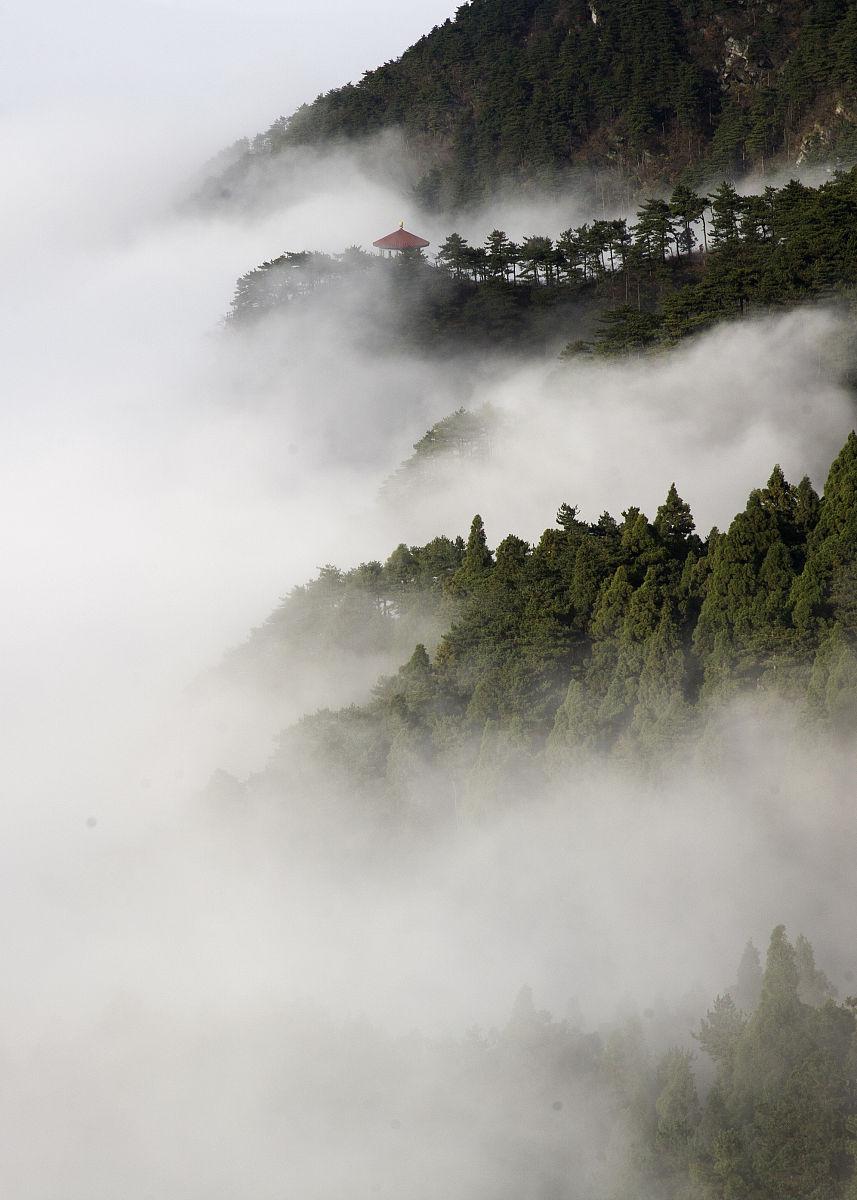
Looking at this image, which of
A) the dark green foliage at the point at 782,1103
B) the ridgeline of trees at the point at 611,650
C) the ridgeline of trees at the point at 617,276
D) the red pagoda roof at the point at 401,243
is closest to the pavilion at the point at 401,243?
the red pagoda roof at the point at 401,243

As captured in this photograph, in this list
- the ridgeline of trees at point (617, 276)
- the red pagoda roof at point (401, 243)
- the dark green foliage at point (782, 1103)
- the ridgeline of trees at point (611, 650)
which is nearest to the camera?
the dark green foliage at point (782, 1103)

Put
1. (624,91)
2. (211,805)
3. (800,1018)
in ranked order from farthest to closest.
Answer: (624,91)
(211,805)
(800,1018)

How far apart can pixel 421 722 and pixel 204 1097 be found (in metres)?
11.8

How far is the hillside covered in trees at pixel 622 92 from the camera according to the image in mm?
92812

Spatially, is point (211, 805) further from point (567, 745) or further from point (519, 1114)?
point (519, 1114)

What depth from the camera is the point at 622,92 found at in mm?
103562

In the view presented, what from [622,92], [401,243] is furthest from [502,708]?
[622,92]

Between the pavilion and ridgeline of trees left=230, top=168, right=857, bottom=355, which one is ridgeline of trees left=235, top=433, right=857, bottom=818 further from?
the pavilion

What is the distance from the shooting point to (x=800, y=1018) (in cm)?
3272

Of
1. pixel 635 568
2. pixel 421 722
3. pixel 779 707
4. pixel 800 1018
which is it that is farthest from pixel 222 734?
pixel 800 1018

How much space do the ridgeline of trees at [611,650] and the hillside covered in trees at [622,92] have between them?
4574cm

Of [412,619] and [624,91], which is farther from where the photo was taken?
[624,91]

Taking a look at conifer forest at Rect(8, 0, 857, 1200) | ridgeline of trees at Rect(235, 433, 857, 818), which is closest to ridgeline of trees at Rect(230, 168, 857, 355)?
conifer forest at Rect(8, 0, 857, 1200)

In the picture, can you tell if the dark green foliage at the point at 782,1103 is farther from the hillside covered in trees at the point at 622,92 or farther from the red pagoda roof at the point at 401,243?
the red pagoda roof at the point at 401,243
